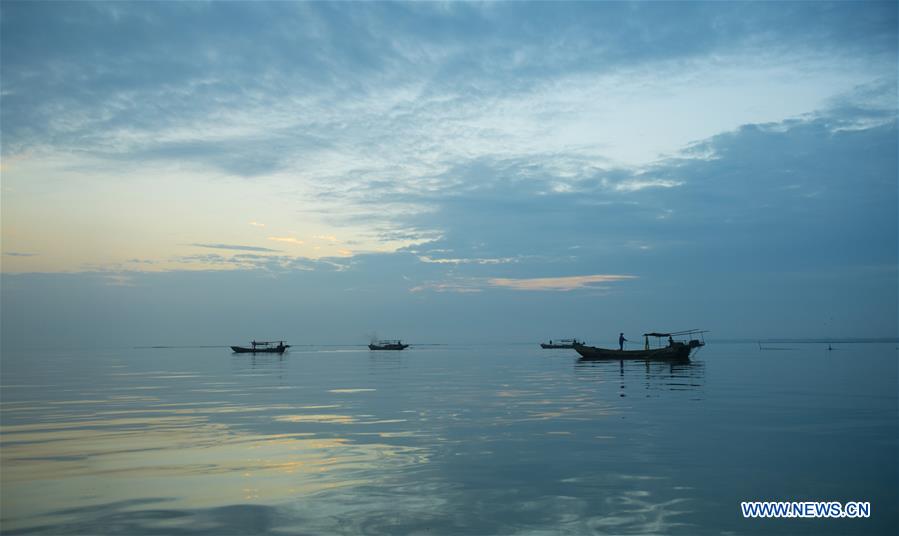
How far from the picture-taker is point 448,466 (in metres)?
17.1

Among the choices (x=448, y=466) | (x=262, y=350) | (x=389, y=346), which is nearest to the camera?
(x=448, y=466)

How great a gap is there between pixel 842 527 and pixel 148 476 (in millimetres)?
16594

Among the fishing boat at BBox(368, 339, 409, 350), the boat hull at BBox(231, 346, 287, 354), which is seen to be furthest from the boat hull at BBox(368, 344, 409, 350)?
the boat hull at BBox(231, 346, 287, 354)

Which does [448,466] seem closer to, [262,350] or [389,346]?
[262,350]

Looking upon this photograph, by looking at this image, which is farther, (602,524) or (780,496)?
(780,496)

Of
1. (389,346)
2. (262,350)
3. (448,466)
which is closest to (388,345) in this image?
(389,346)

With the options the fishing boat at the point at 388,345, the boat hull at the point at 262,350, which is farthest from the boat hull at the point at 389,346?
the boat hull at the point at 262,350

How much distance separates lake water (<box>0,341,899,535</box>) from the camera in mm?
12555

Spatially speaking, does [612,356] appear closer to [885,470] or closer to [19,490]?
[885,470]

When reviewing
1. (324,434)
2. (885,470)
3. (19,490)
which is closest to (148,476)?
(19,490)

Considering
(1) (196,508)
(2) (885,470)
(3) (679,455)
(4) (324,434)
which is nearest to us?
(1) (196,508)

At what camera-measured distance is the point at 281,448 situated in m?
19.9

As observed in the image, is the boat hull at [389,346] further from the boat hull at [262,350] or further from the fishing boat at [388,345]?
the boat hull at [262,350]

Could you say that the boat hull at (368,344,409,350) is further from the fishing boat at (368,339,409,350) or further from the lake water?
the lake water
